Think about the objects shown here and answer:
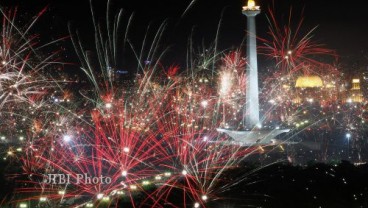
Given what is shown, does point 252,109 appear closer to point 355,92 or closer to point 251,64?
point 251,64

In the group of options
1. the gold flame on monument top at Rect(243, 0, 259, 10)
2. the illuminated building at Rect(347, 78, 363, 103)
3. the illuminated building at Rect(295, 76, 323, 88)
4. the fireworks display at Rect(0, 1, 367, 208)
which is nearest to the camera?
the fireworks display at Rect(0, 1, 367, 208)

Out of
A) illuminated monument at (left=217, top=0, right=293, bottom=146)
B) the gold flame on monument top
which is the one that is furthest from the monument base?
the gold flame on monument top

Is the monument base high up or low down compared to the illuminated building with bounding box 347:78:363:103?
down

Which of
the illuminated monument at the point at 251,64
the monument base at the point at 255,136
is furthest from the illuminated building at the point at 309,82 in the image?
the monument base at the point at 255,136

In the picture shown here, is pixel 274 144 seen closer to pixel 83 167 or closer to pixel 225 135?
pixel 225 135

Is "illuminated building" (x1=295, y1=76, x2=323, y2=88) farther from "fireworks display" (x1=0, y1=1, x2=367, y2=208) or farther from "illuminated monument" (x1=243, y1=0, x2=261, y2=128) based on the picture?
"illuminated monument" (x1=243, y1=0, x2=261, y2=128)

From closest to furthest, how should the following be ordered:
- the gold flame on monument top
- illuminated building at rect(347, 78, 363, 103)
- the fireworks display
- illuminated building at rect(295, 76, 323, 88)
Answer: the fireworks display → the gold flame on monument top → illuminated building at rect(347, 78, 363, 103) → illuminated building at rect(295, 76, 323, 88)

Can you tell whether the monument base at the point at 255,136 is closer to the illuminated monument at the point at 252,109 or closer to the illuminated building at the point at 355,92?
the illuminated monument at the point at 252,109

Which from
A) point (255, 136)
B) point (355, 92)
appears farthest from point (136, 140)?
point (355, 92)

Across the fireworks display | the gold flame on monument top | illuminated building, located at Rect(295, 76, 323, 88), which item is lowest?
the fireworks display
